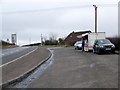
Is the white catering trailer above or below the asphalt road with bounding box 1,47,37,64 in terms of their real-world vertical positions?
above

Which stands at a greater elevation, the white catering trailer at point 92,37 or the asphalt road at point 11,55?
the white catering trailer at point 92,37

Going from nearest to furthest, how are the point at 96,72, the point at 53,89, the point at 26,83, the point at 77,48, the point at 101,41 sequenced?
the point at 53,89 → the point at 26,83 → the point at 96,72 → the point at 101,41 → the point at 77,48

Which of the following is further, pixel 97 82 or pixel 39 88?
pixel 97 82

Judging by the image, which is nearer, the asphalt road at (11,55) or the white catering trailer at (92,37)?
the asphalt road at (11,55)

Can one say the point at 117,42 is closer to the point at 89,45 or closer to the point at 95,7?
the point at 89,45

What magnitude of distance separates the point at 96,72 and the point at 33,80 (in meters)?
3.59

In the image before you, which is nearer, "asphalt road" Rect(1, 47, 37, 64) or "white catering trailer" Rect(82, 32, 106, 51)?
"asphalt road" Rect(1, 47, 37, 64)

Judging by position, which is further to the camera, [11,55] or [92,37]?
[92,37]

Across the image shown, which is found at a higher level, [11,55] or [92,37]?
[92,37]

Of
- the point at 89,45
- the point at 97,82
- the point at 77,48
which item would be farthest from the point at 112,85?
the point at 77,48

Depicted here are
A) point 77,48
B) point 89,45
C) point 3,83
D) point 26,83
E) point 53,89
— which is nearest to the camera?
point 53,89

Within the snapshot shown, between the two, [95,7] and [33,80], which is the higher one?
[95,7]

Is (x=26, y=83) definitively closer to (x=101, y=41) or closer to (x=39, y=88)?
(x=39, y=88)

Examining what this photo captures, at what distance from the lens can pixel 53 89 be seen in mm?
12781
